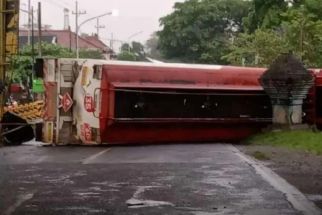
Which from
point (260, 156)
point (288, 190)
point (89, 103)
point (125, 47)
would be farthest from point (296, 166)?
point (125, 47)

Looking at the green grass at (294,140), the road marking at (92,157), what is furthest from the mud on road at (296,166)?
the road marking at (92,157)

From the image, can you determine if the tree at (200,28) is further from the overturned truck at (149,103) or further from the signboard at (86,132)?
the signboard at (86,132)

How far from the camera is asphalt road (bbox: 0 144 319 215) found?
7.79 meters

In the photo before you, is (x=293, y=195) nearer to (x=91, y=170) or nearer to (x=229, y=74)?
(x=91, y=170)

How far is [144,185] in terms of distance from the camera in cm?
951

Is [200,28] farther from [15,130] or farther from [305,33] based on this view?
[15,130]

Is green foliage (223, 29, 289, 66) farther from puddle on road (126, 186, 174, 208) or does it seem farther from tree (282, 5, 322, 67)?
puddle on road (126, 186, 174, 208)

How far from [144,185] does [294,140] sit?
720 centimetres

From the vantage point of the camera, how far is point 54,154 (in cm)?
1473

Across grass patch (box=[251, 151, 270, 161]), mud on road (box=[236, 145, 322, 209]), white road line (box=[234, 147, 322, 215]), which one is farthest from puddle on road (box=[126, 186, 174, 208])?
grass patch (box=[251, 151, 270, 161])

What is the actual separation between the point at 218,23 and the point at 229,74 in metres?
46.2

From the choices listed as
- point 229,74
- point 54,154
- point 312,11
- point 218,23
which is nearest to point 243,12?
point 218,23

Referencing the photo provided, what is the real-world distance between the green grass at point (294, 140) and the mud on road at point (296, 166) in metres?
0.41

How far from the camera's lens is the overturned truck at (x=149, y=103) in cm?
1675
